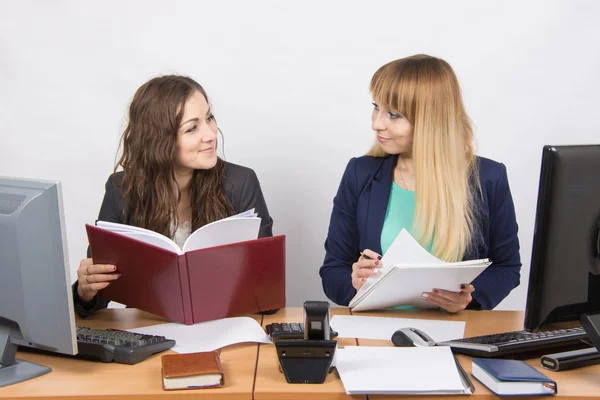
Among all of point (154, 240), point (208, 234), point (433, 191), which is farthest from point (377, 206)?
point (154, 240)

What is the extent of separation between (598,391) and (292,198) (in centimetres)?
196

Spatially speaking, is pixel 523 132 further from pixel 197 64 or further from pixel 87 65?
pixel 87 65

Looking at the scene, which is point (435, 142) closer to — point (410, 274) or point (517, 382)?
point (410, 274)

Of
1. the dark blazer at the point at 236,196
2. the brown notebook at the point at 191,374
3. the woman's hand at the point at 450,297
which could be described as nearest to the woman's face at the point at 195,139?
the dark blazer at the point at 236,196

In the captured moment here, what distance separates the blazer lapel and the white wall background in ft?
2.63

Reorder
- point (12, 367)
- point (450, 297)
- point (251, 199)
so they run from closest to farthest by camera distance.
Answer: point (12, 367), point (450, 297), point (251, 199)

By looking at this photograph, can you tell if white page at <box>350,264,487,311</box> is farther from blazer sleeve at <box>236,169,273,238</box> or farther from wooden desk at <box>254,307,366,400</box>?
blazer sleeve at <box>236,169,273,238</box>

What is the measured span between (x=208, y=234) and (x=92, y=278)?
35 centimetres

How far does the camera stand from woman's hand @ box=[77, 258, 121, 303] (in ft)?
6.08

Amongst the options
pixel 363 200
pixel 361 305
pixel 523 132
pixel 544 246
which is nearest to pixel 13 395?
pixel 361 305

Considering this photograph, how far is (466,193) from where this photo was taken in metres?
2.27

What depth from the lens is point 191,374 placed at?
1.45m

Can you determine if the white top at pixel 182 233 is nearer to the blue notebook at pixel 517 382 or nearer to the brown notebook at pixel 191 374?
the brown notebook at pixel 191 374

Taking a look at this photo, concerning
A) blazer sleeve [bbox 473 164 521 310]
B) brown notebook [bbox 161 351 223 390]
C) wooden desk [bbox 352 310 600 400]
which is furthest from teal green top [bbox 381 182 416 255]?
brown notebook [bbox 161 351 223 390]
